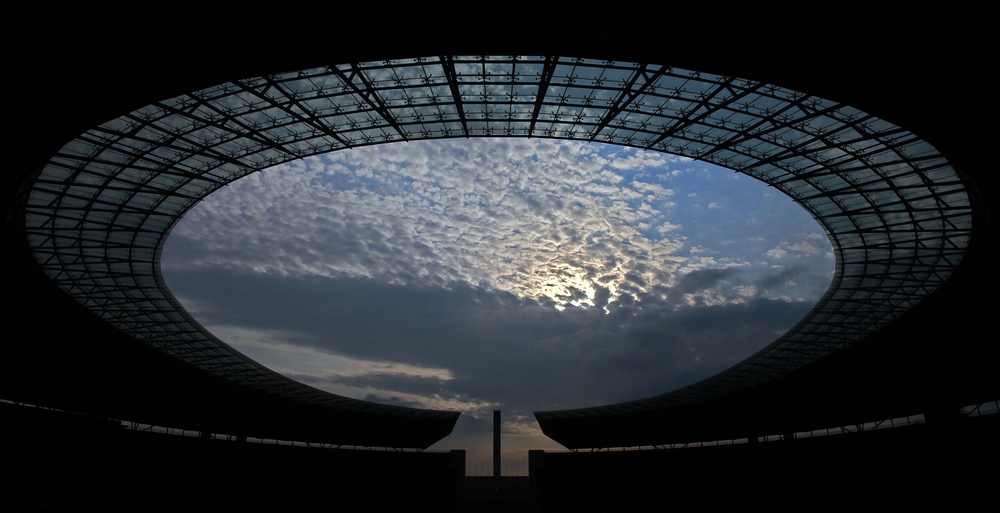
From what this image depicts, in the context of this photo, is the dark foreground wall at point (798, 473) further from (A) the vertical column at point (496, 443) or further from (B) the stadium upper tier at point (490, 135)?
(A) the vertical column at point (496, 443)

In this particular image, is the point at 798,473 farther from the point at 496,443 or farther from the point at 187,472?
the point at 187,472

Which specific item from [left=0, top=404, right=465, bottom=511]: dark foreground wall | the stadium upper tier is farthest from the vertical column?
the stadium upper tier

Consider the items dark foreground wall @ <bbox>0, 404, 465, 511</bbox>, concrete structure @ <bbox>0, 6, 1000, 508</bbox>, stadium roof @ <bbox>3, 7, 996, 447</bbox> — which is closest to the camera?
concrete structure @ <bbox>0, 6, 1000, 508</bbox>

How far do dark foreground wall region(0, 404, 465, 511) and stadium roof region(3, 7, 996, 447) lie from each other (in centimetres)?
656

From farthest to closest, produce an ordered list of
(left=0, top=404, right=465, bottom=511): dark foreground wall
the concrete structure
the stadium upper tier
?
1. (left=0, top=404, right=465, bottom=511): dark foreground wall
2. the stadium upper tier
3. the concrete structure

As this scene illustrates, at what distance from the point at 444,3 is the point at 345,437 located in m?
66.8

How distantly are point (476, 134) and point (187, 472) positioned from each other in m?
47.6

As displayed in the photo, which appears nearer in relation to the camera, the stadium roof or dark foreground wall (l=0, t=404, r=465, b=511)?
the stadium roof

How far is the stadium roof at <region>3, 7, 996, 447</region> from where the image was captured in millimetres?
21734

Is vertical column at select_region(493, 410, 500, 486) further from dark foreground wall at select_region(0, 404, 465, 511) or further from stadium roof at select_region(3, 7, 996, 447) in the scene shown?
stadium roof at select_region(3, 7, 996, 447)

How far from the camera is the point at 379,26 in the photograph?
19484 mm

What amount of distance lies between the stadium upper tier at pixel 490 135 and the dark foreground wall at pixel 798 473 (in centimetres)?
1854

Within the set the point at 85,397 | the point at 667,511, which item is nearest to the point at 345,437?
the point at 85,397

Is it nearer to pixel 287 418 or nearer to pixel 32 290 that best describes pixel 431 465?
pixel 287 418
